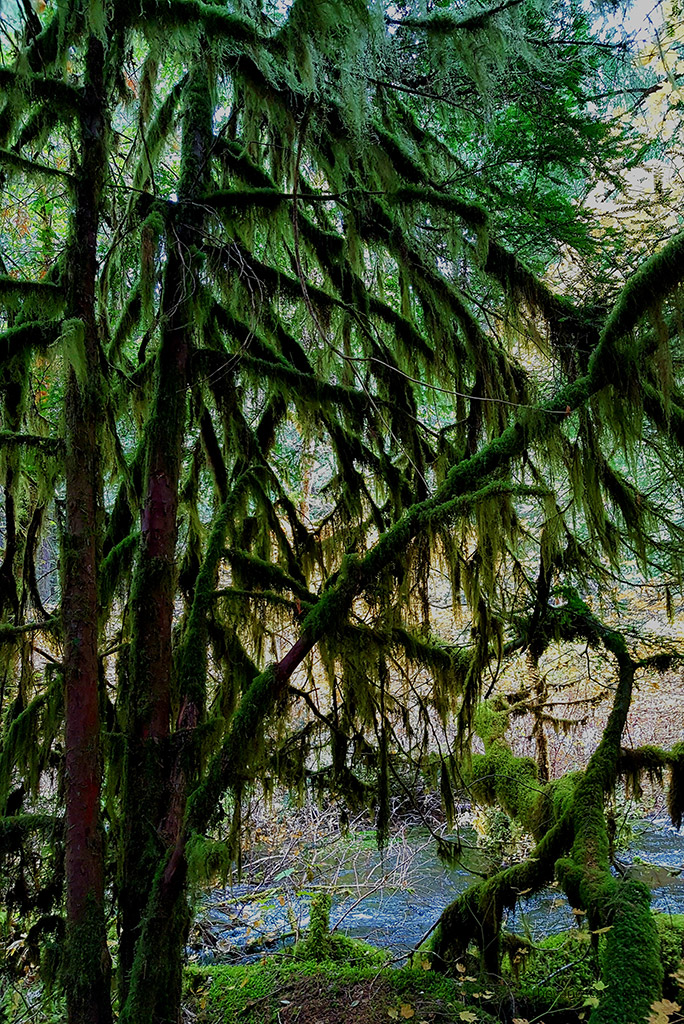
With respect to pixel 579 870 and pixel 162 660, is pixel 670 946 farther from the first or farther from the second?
pixel 162 660

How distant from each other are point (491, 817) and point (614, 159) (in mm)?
7891

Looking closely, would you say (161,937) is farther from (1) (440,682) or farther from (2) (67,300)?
(2) (67,300)

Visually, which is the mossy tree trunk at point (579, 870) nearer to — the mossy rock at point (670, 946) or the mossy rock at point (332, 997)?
the mossy rock at point (332, 997)

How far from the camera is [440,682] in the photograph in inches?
133

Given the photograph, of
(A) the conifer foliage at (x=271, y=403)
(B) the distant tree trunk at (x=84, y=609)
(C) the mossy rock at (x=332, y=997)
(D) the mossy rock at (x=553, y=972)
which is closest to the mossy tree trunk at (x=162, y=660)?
(A) the conifer foliage at (x=271, y=403)

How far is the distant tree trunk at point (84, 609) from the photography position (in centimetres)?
253

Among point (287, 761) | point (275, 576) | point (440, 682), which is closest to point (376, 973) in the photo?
point (287, 761)

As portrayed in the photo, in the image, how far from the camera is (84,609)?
2719 millimetres

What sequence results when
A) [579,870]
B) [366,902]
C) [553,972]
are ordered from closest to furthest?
1. [579,870]
2. [553,972]
3. [366,902]

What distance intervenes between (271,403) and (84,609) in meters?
1.61

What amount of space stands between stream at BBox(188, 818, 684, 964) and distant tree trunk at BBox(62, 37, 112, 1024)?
→ 154 inches

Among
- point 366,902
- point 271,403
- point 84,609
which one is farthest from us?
point 366,902

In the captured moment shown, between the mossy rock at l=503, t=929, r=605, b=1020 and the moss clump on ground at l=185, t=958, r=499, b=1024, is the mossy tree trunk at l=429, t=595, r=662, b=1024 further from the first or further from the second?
the moss clump on ground at l=185, t=958, r=499, b=1024

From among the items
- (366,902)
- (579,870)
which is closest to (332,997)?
(579,870)
